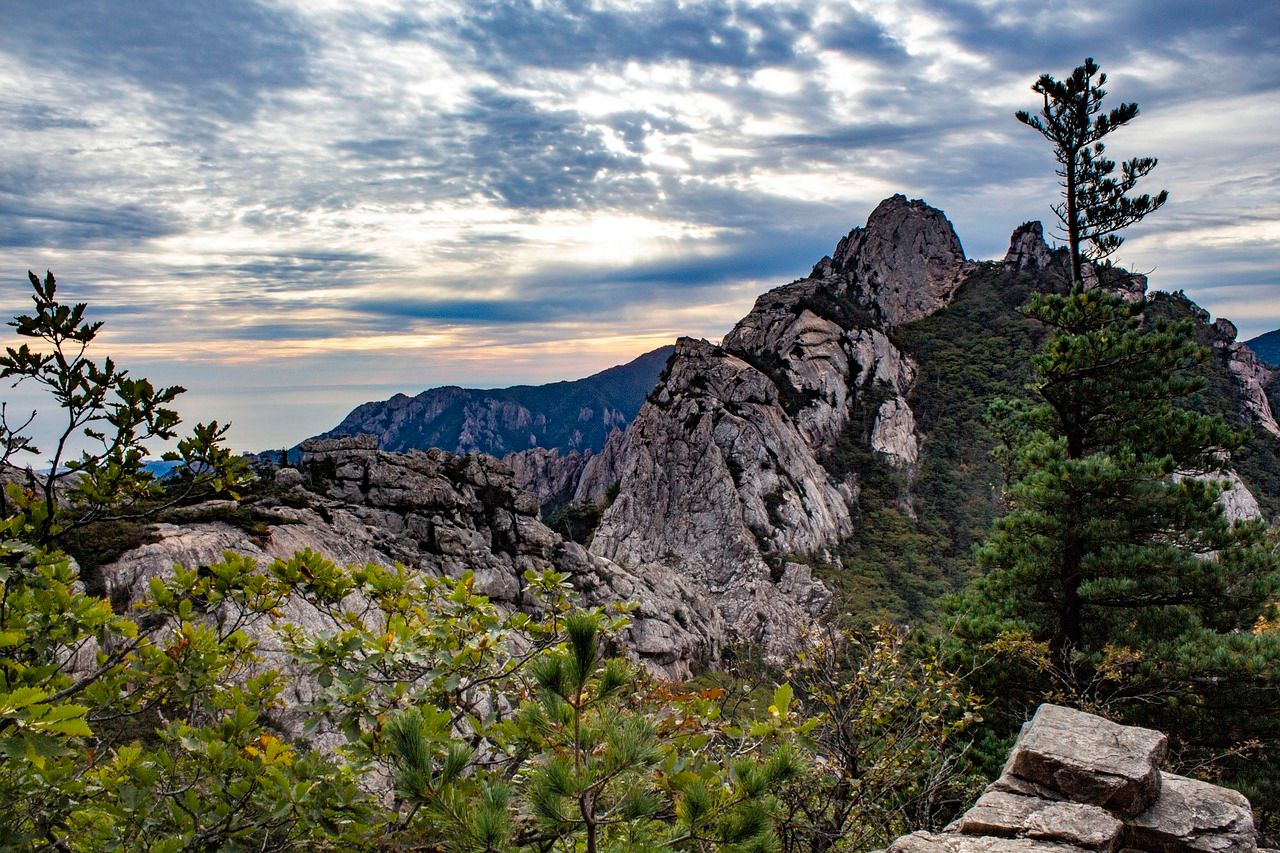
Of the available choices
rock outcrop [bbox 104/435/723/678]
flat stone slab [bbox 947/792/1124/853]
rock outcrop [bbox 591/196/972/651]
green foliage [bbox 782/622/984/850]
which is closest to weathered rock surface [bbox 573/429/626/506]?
rock outcrop [bbox 591/196/972/651]

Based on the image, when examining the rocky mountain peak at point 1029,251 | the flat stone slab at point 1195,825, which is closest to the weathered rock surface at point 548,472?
the rocky mountain peak at point 1029,251

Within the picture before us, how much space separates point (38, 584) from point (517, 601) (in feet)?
141

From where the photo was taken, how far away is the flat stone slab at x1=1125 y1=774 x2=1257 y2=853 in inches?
214

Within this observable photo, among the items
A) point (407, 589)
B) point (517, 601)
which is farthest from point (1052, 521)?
point (517, 601)

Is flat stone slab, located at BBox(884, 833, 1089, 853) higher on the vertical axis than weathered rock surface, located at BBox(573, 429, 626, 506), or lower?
higher

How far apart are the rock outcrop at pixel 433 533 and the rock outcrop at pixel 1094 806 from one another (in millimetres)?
27269

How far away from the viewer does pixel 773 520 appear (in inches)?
3054

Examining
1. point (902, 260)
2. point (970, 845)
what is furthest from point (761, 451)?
point (902, 260)

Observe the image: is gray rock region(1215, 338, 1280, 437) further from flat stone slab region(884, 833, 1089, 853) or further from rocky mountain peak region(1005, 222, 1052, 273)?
flat stone slab region(884, 833, 1089, 853)

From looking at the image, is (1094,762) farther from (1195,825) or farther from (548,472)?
(548,472)

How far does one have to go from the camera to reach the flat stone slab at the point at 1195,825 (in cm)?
544

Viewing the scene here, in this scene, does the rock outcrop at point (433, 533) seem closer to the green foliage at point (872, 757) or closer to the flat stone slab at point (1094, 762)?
the green foliage at point (872, 757)

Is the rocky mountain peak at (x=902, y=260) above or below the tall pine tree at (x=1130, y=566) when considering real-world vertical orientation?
above

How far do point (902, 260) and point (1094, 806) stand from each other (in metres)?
150
